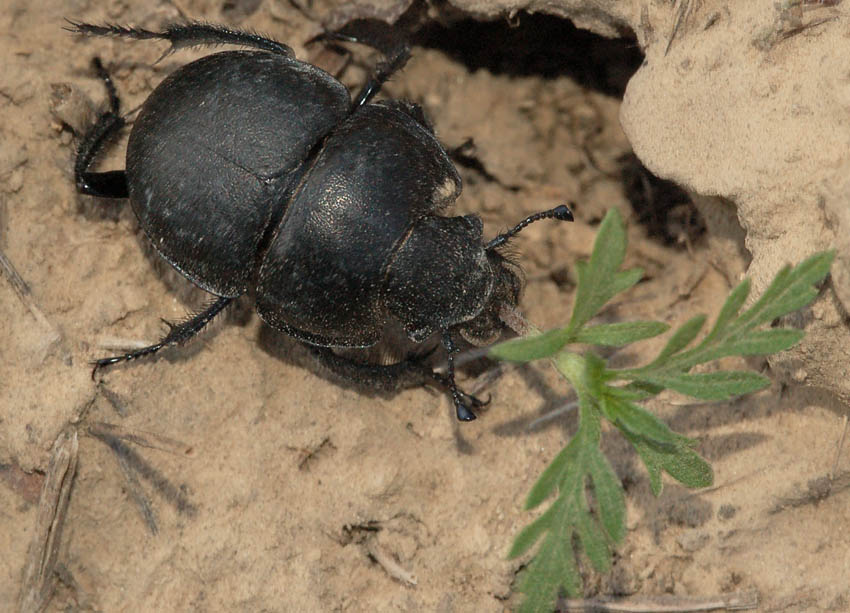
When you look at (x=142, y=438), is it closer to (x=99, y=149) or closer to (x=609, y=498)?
(x=99, y=149)

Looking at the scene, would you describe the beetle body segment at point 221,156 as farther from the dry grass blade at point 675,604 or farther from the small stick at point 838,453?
the small stick at point 838,453

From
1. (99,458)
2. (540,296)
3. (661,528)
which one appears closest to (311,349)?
(99,458)

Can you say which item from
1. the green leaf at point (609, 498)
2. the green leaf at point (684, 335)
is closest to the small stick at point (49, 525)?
the green leaf at point (609, 498)

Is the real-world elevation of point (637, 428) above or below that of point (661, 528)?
above

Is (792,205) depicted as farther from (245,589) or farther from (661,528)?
(245,589)

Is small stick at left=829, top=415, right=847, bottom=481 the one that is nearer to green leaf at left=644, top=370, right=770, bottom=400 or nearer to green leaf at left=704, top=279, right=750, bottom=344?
green leaf at left=644, top=370, right=770, bottom=400

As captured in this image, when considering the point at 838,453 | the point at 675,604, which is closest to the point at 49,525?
the point at 675,604
